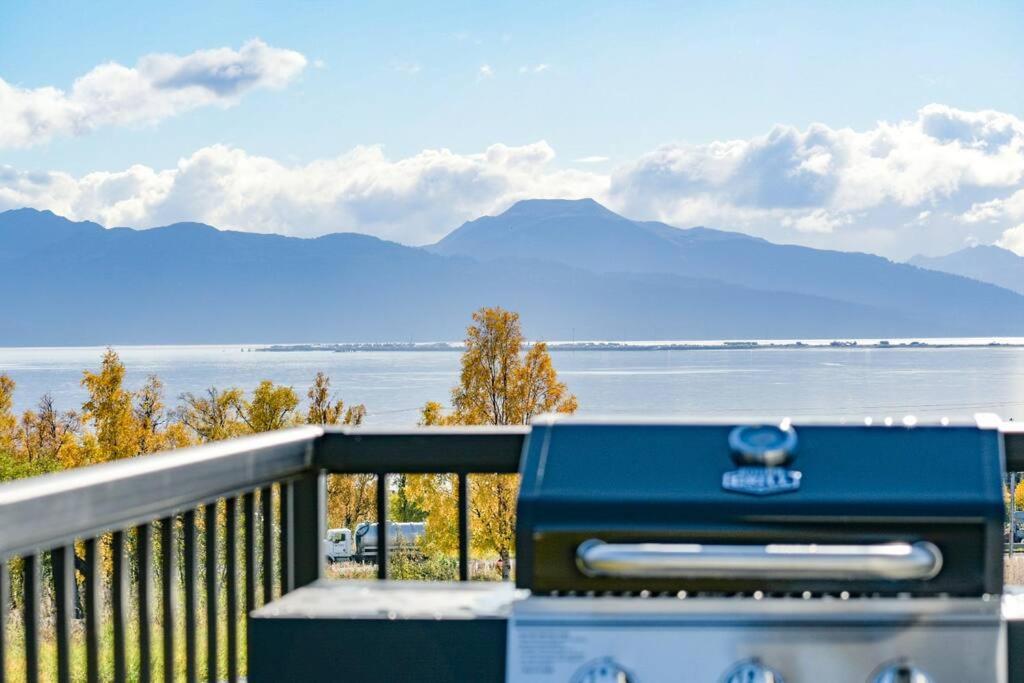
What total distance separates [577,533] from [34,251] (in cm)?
16455

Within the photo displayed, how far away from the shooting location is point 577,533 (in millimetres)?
1338

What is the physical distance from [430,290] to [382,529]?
139683 mm

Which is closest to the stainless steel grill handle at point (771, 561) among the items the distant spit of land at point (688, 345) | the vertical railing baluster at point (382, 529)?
the vertical railing baluster at point (382, 529)

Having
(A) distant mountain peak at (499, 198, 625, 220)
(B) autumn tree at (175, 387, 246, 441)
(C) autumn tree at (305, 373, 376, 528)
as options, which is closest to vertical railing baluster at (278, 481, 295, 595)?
(C) autumn tree at (305, 373, 376, 528)

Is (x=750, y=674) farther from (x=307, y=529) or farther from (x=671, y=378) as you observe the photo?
(x=671, y=378)

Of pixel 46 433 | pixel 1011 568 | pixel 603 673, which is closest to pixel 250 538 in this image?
pixel 603 673

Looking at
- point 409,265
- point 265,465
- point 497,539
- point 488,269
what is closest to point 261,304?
point 409,265

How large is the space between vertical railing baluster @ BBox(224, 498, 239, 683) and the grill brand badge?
3.27 ft

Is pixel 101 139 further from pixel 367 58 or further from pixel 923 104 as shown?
pixel 923 104

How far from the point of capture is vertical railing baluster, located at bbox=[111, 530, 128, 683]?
1664mm

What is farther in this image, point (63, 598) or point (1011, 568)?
point (1011, 568)

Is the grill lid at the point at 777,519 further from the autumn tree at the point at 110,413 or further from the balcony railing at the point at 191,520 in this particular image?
the autumn tree at the point at 110,413

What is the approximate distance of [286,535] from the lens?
2.23 meters

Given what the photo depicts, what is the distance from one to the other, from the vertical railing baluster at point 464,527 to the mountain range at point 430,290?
133 meters
